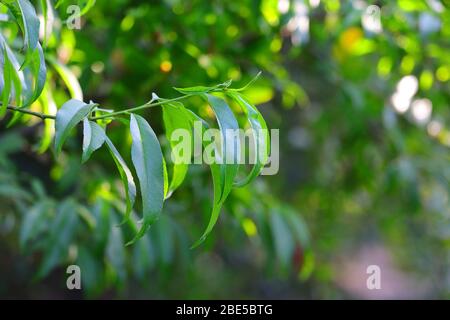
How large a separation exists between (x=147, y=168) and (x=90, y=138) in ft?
0.23

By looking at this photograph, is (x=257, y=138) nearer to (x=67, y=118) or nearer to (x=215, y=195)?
(x=215, y=195)

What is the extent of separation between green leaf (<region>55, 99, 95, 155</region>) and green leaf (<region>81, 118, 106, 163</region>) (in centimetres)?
1

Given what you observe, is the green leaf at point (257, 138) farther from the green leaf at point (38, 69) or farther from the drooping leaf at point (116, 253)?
the drooping leaf at point (116, 253)

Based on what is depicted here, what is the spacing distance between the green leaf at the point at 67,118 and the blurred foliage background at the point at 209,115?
0.98 feet

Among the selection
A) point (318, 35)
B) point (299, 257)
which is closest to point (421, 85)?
point (318, 35)

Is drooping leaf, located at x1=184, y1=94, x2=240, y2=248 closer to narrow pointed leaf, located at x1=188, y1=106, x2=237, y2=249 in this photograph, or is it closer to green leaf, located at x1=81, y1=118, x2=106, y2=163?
narrow pointed leaf, located at x1=188, y1=106, x2=237, y2=249

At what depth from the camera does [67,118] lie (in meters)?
0.79

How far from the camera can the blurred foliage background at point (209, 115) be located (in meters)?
1.55

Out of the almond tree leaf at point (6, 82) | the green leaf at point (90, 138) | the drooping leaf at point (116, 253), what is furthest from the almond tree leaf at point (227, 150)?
the drooping leaf at point (116, 253)

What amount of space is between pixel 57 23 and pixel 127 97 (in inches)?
12.3

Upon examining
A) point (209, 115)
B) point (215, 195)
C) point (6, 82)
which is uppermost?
point (209, 115)

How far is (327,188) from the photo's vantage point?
8.40 ft

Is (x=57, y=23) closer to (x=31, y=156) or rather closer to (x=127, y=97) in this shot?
(x=127, y=97)

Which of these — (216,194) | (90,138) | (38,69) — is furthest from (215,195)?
(38,69)
